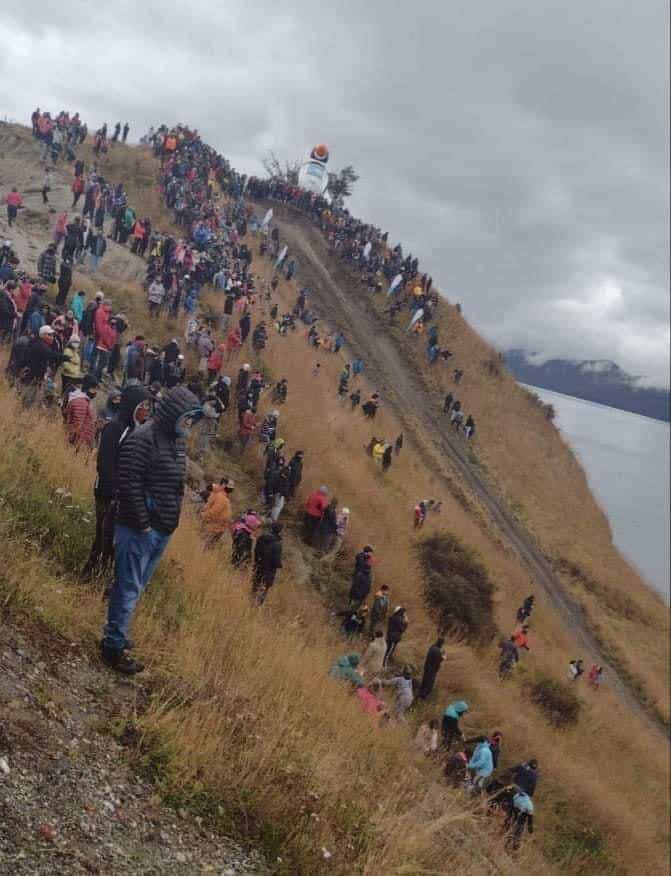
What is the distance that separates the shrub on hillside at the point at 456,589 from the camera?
1549cm

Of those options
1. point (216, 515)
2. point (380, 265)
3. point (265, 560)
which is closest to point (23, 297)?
point (216, 515)

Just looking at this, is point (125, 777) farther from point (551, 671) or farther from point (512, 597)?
point (512, 597)

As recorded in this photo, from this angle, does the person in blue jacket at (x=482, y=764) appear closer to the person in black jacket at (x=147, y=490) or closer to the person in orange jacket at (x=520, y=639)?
the person in black jacket at (x=147, y=490)

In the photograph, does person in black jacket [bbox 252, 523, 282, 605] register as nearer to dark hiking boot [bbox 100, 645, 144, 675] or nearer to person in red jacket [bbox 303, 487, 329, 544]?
dark hiking boot [bbox 100, 645, 144, 675]

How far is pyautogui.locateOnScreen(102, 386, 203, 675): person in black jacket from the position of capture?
14.4 feet

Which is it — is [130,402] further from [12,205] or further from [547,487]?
[547,487]

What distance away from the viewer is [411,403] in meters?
34.0

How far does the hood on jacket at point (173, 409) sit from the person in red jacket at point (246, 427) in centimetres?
1217

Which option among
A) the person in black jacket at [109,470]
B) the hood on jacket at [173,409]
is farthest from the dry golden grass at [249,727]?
the hood on jacket at [173,409]

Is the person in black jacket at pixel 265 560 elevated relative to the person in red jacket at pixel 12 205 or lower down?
lower down

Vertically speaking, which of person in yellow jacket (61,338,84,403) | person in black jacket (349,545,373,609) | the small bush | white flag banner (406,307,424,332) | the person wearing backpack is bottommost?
the small bush

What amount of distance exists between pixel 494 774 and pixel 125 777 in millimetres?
8978

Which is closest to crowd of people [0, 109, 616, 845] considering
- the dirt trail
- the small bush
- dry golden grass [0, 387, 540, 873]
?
dry golden grass [0, 387, 540, 873]

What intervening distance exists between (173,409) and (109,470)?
5.05 feet
